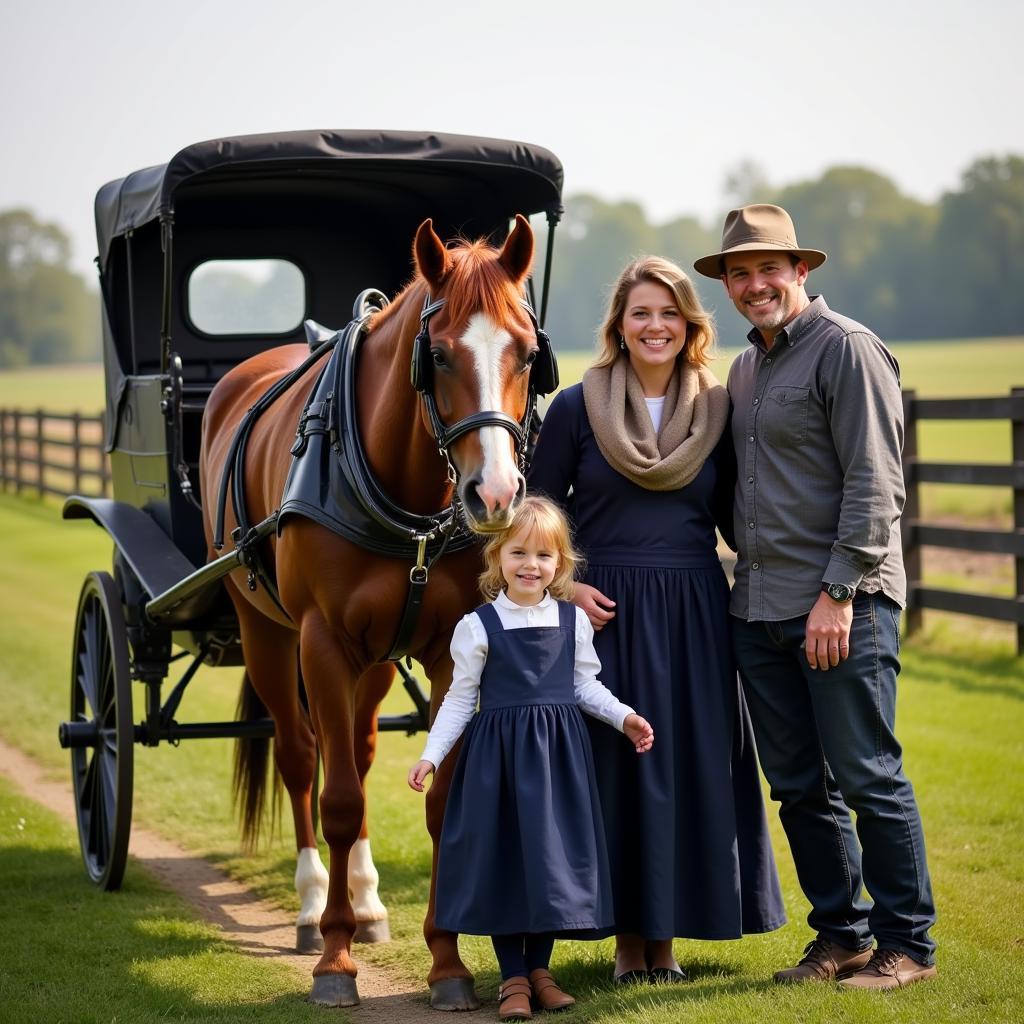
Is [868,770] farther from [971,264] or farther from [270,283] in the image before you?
[971,264]

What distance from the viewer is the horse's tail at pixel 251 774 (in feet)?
18.5

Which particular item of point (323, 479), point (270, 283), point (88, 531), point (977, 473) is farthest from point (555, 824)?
point (88, 531)

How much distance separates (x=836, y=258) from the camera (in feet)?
286

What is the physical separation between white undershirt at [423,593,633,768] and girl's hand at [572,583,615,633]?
40 mm

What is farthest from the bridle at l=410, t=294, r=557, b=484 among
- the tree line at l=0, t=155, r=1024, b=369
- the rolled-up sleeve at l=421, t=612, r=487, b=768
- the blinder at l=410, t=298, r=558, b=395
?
the tree line at l=0, t=155, r=1024, b=369

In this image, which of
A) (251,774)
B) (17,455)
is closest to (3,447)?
(17,455)

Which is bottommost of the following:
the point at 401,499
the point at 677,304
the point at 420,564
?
the point at 420,564

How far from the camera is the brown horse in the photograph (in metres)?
3.33

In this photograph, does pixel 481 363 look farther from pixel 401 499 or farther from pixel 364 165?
pixel 364 165

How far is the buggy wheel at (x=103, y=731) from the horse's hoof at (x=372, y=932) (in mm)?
1058

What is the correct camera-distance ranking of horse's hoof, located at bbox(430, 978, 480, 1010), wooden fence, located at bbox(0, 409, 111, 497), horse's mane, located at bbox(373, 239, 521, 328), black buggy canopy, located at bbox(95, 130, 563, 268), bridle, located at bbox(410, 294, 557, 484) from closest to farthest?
bridle, located at bbox(410, 294, 557, 484), horse's mane, located at bbox(373, 239, 521, 328), horse's hoof, located at bbox(430, 978, 480, 1010), black buggy canopy, located at bbox(95, 130, 563, 268), wooden fence, located at bbox(0, 409, 111, 497)

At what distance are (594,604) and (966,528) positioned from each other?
588 centimetres

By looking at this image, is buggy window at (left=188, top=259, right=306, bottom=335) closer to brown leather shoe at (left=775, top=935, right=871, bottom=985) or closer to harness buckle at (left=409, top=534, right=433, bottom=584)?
harness buckle at (left=409, top=534, right=433, bottom=584)

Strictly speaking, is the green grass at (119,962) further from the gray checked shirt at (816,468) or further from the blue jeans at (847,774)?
the gray checked shirt at (816,468)
